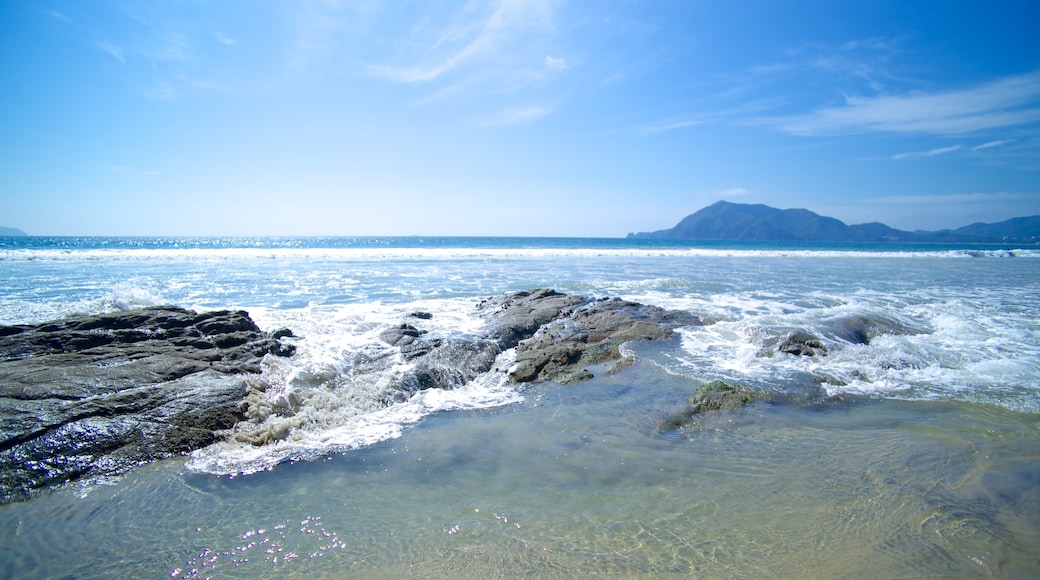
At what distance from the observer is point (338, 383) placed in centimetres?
796

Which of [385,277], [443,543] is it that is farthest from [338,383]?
[385,277]

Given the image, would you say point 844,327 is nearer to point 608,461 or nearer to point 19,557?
point 608,461

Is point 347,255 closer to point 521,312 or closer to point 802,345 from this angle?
point 521,312

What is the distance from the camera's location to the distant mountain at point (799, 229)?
119250 mm

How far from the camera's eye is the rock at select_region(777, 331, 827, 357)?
967 cm

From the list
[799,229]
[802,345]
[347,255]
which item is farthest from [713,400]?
[799,229]

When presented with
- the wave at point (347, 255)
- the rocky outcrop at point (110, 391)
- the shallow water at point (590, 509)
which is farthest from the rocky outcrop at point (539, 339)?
the wave at point (347, 255)

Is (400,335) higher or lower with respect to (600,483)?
higher

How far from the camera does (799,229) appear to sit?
146 metres

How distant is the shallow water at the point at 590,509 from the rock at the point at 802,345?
3.55 meters

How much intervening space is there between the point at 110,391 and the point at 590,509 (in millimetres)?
6879

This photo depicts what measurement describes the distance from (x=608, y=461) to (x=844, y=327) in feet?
32.5

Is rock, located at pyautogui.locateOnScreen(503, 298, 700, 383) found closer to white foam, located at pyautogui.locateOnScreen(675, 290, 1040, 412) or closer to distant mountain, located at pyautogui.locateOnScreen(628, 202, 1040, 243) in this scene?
white foam, located at pyautogui.locateOnScreen(675, 290, 1040, 412)

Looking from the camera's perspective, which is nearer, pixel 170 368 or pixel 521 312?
pixel 170 368
